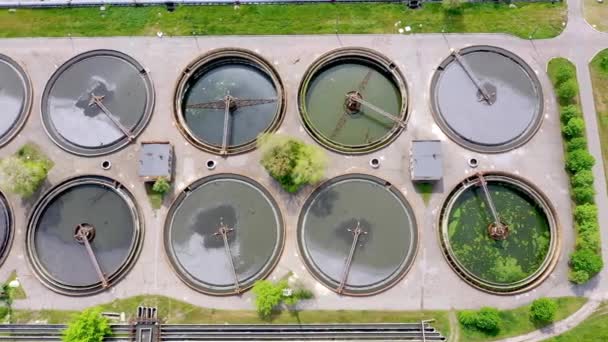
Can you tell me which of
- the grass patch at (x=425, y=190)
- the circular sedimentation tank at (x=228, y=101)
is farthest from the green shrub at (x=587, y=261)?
the circular sedimentation tank at (x=228, y=101)

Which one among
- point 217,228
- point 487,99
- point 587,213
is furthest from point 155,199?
point 587,213

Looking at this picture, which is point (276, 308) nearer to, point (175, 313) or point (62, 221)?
point (175, 313)

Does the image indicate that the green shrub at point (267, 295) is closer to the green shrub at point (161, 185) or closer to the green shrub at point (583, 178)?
the green shrub at point (161, 185)

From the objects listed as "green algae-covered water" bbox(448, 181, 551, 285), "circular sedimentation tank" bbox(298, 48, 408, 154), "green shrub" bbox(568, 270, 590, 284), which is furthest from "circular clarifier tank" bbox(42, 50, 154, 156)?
"green shrub" bbox(568, 270, 590, 284)

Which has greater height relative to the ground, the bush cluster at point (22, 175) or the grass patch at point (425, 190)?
the bush cluster at point (22, 175)

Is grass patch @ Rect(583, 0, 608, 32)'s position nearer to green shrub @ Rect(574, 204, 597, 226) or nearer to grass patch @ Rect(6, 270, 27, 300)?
green shrub @ Rect(574, 204, 597, 226)

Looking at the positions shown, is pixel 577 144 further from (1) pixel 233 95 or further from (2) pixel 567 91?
(1) pixel 233 95

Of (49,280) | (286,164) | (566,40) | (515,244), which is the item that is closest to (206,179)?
(286,164)
